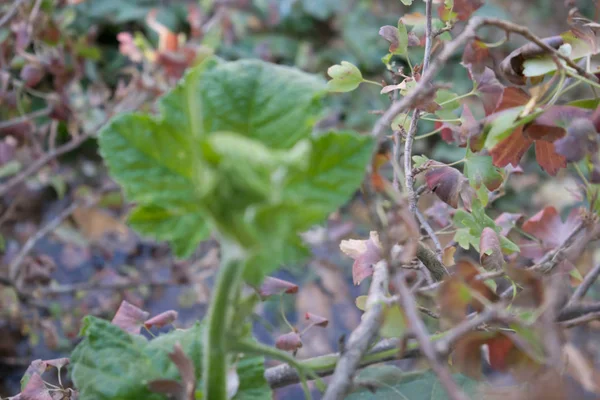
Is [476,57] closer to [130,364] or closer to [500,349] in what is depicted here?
[500,349]

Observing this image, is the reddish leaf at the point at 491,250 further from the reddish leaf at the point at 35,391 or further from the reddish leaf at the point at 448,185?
the reddish leaf at the point at 35,391

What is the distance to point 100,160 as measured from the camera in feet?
6.27

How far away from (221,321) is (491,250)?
24 cm

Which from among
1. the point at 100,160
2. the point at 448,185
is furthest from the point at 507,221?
the point at 100,160

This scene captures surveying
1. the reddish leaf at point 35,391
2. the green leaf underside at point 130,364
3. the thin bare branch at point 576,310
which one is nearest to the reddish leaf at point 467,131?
the thin bare branch at point 576,310

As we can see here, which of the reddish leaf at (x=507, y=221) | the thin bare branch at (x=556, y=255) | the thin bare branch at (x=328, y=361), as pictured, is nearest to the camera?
the thin bare branch at (x=328, y=361)

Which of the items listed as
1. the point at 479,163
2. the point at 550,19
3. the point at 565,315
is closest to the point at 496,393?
the point at 565,315

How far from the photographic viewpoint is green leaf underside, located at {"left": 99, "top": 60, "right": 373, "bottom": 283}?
0.25 m

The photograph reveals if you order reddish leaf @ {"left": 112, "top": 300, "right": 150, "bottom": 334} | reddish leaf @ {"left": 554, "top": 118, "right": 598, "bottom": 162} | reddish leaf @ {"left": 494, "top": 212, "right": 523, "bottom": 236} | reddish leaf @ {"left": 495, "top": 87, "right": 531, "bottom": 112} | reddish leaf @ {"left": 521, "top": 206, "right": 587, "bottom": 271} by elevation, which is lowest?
reddish leaf @ {"left": 494, "top": 212, "right": 523, "bottom": 236}

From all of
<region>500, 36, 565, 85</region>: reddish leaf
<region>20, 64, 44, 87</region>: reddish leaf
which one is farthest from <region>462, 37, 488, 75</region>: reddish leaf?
<region>20, 64, 44, 87</region>: reddish leaf

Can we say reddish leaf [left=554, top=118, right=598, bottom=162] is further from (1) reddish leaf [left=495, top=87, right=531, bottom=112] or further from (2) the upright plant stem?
(2) the upright plant stem

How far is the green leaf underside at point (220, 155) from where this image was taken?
0.83ft

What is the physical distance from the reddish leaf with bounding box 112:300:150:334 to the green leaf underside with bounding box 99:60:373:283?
161 millimetres

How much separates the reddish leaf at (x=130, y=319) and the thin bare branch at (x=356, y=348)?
0.19 meters
